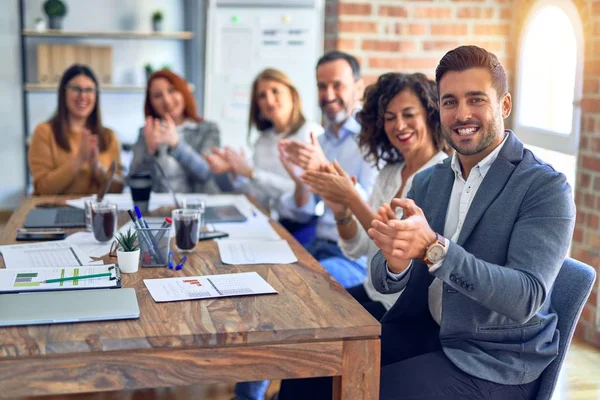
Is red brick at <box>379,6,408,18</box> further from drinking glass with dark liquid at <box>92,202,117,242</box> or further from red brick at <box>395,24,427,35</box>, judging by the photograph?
drinking glass with dark liquid at <box>92,202,117,242</box>

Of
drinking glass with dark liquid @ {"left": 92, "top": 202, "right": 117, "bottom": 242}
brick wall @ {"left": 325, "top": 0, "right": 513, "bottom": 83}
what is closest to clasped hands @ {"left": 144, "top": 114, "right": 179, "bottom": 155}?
brick wall @ {"left": 325, "top": 0, "right": 513, "bottom": 83}

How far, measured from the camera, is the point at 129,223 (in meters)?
2.53

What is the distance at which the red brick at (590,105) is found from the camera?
311 cm

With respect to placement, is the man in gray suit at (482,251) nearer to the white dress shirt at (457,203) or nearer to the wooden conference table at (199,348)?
the white dress shirt at (457,203)

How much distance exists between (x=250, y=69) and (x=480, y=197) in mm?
3994

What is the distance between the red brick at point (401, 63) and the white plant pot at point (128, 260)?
2097 mm

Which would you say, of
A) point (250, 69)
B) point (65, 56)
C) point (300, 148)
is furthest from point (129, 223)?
point (65, 56)

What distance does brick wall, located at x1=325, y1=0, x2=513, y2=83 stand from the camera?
142 inches

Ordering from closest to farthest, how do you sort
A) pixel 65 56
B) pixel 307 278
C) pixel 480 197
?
pixel 480 197
pixel 307 278
pixel 65 56

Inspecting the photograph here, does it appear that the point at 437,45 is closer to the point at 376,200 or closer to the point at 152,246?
the point at 376,200

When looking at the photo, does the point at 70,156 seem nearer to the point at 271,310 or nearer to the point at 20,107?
the point at 271,310

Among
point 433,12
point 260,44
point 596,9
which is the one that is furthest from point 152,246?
point 260,44

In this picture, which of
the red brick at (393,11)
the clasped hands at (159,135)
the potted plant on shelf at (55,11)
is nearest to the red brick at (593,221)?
the red brick at (393,11)

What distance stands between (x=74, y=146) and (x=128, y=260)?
1809 mm
